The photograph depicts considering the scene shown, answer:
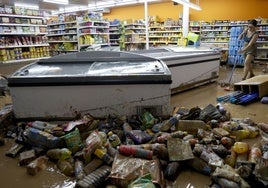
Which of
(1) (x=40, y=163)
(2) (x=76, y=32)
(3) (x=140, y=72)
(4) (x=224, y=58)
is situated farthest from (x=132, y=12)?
(1) (x=40, y=163)

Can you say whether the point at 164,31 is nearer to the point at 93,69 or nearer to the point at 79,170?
the point at 93,69

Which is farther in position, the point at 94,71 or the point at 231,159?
the point at 94,71

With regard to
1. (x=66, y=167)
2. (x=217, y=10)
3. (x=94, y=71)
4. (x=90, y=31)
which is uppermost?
(x=217, y=10)

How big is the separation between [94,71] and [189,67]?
2.39 meters

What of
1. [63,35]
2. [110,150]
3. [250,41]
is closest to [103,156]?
[110,150]

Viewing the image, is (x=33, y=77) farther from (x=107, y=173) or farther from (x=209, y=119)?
(x=209, y=119)

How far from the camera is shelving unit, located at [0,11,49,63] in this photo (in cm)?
827

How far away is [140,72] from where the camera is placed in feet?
10.2

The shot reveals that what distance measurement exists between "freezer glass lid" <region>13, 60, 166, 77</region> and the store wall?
31.4 ft

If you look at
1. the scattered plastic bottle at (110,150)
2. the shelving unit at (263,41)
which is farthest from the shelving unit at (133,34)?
the scattered plastic bottle at (110,150)

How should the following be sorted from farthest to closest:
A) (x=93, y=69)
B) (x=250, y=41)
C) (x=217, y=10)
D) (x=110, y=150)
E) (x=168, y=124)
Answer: (x=217, y=10) < (x=250, y=41) < (x=93, y=69) < (x=168, y=124) < (x=110, y=150)

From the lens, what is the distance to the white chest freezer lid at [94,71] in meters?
2.94

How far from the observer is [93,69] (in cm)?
334

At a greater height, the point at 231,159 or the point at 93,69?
the point at 93,69
